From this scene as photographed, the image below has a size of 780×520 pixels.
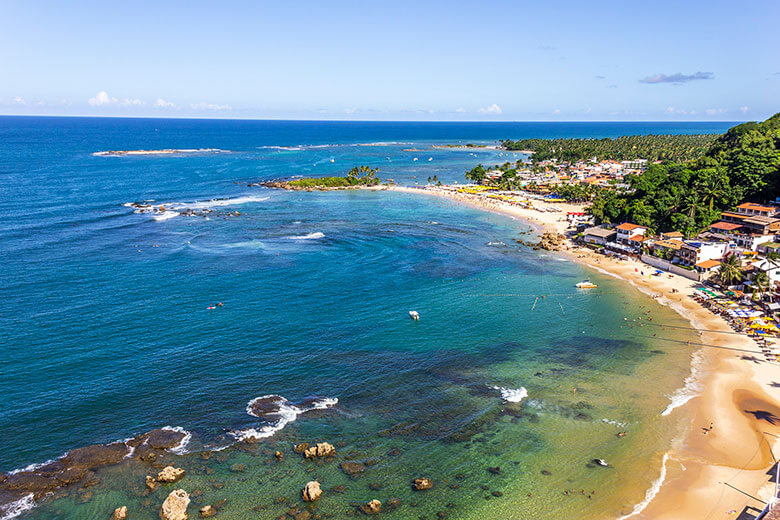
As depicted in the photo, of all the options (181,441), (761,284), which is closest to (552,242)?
(761,284)

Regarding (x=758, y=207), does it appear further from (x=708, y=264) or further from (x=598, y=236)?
(x=598, y=236)

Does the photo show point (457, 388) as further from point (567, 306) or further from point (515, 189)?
point (515, 189)

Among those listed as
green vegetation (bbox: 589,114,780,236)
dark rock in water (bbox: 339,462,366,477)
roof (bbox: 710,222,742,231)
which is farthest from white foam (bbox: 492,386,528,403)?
roof (bbox: 710,222,742,231)

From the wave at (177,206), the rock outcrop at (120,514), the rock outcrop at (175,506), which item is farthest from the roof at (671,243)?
the wave at (177,206)

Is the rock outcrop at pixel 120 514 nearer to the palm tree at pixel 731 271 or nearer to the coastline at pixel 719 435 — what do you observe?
the coastline at pixel 719 435

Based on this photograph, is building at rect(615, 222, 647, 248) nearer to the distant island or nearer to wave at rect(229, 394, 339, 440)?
wave at rect(229, 394, 339, 440)
